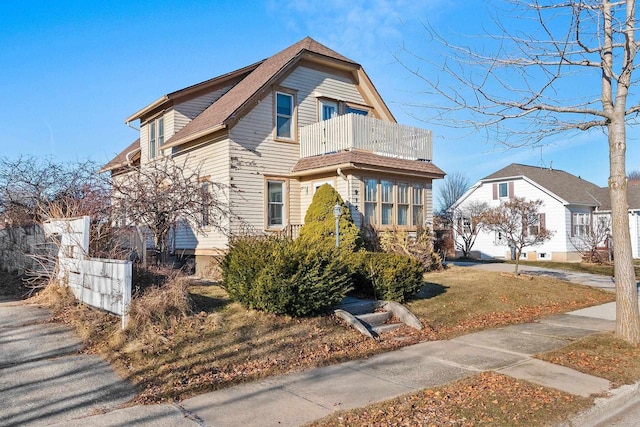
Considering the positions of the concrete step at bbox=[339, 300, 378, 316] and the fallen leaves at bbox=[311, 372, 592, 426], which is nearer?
the fallen leaves at bbox=[311, 372, 592, 426]

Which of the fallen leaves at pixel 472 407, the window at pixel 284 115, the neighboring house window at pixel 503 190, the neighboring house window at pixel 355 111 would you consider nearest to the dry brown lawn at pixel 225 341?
the fallen leaves at pixel 472 407

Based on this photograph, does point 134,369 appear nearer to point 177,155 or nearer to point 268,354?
point 268,354

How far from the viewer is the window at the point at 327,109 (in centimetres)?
1853

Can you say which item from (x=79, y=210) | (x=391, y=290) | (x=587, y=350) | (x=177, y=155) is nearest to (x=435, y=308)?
(x=391, y=290)

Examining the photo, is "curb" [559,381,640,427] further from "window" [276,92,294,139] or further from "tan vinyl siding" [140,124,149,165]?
"tan vinyl siding" [140,124,149,165]

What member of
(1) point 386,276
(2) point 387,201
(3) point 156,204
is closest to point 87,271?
(3) point 156,204

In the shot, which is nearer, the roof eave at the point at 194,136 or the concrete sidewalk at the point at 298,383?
the concrete sidewalk at the point at 298,383

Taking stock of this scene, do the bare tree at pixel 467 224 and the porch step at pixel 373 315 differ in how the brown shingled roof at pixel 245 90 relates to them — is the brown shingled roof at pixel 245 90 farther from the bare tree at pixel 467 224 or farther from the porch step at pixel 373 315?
the bare tree at pixel 467 224

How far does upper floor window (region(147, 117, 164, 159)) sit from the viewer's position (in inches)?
767

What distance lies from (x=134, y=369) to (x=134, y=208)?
6.07 metres

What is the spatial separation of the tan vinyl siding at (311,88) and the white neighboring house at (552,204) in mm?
15841

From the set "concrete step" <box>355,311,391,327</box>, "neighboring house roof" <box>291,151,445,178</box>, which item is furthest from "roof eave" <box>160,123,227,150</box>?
"concrete step" <box>355,311,391,327</box>

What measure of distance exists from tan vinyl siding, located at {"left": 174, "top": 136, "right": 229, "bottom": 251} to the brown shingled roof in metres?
0.60

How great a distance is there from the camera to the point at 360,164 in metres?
15.7
